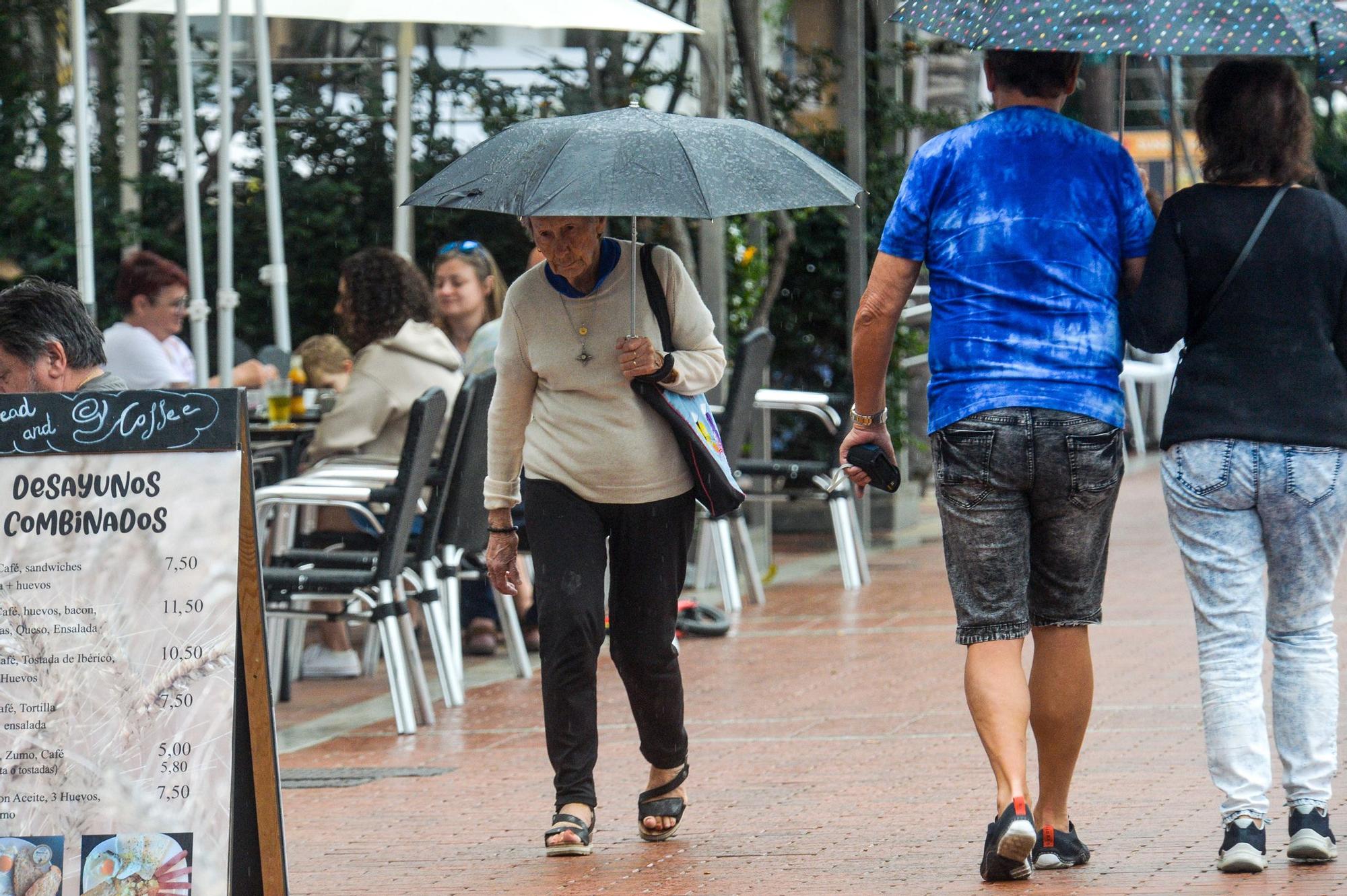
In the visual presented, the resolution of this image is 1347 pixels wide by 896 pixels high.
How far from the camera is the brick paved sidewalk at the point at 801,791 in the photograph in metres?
4.80

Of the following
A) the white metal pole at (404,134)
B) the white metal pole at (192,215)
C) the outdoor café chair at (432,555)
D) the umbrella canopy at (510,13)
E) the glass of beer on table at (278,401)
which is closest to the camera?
the outdoor café chair at (432,555)

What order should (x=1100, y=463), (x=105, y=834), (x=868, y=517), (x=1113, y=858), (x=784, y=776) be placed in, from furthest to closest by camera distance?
(x=868, y=517) → (x=784, y=776) → (x=1113, y=858) → (x=1100, y=463) → (x=105, y=834)

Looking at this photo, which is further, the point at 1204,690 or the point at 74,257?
the point at 74,257

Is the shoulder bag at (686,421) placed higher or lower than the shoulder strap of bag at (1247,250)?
lower

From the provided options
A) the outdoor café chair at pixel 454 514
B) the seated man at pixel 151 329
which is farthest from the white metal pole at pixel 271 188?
the outdoor café chair at pixel 454 514

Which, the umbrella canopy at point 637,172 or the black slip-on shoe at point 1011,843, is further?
the umbrella canopy at point 637,172

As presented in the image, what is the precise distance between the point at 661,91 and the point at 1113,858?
8.25 meters

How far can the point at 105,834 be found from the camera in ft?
13.4

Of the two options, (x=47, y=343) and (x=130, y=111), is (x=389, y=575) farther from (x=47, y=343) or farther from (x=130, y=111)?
(x=130, y=111)

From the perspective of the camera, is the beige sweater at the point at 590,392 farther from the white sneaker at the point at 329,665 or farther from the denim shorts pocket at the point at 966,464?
the white sneaker at the point at 329,665

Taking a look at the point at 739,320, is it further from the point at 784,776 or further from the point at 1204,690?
the point at 1204,690

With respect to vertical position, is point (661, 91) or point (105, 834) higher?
point (661, 91)

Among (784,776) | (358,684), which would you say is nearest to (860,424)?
(784,776)

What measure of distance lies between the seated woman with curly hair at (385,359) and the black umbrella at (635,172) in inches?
122
